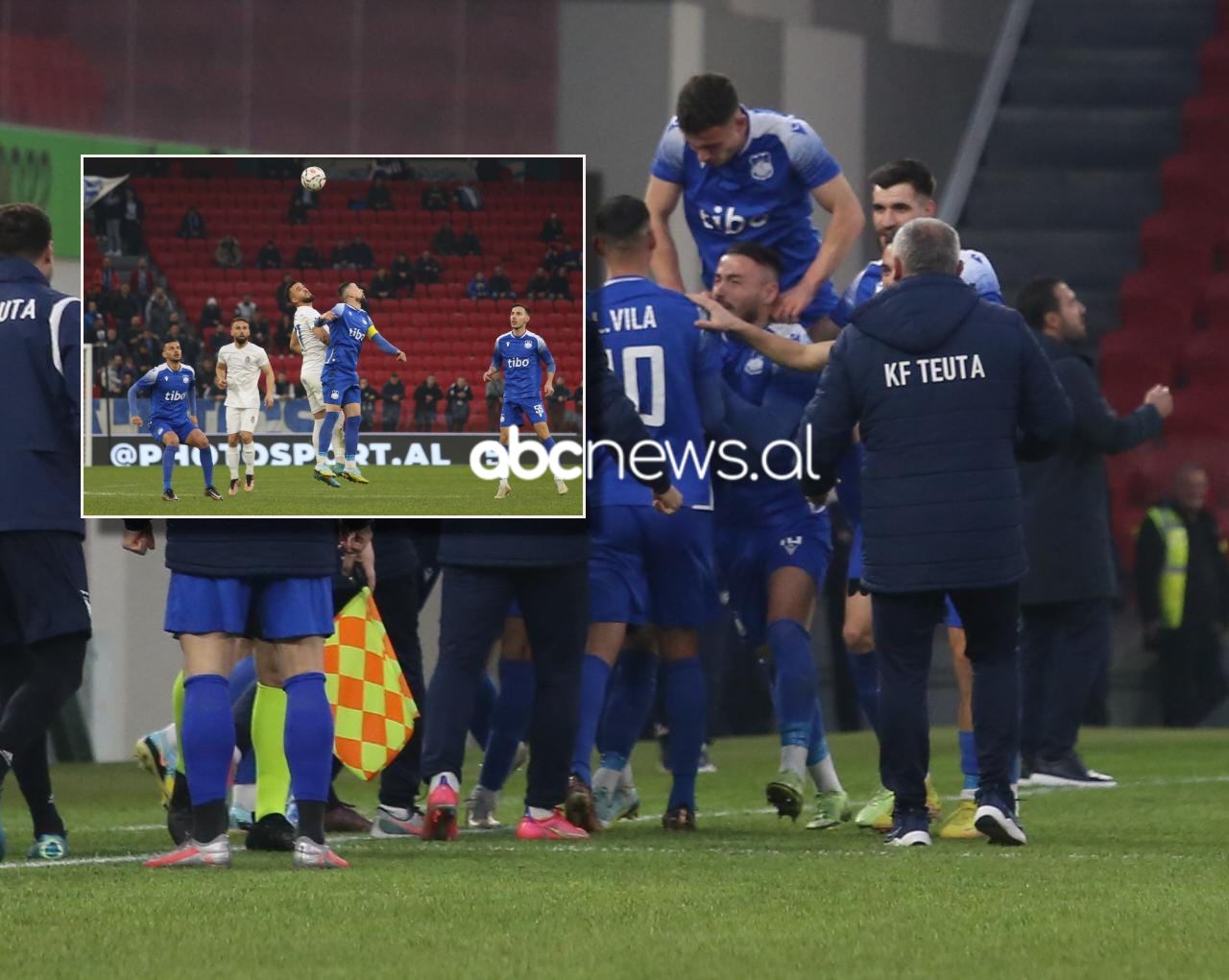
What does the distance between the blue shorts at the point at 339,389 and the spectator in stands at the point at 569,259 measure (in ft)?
1.77

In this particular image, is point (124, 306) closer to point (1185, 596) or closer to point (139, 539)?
point (139, 539)

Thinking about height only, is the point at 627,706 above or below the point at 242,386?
below

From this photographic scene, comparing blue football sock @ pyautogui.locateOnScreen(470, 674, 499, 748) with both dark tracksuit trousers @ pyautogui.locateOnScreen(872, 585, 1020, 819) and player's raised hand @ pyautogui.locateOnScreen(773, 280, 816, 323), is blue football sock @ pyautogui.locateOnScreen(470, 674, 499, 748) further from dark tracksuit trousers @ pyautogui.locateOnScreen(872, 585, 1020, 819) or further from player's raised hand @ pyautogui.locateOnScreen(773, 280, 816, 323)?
dark tracksuit trousers @ pyautogui.locateOnScreen(872, 585, 1020, 819)

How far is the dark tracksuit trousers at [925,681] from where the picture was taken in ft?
21.2

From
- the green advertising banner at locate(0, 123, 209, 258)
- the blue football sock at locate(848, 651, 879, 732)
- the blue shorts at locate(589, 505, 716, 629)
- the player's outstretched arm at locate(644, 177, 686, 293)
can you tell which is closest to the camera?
the blue shorts at locate(589, 505, 716, 629)

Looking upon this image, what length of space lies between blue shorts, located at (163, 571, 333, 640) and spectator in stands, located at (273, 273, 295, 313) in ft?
2.10

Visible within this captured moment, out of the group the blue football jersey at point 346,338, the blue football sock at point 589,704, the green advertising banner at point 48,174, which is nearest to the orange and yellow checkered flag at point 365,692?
the blue football sock at point 589,704

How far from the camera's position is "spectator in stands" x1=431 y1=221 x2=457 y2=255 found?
19.0 feet

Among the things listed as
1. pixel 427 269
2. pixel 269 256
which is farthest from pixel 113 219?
pixel 427 269

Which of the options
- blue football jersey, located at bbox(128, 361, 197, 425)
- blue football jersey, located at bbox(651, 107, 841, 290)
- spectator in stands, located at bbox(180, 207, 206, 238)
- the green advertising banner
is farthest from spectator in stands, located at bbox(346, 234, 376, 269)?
the green advertising banner

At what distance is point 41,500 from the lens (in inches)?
252

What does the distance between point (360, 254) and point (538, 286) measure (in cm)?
40

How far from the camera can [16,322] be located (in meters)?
6.42

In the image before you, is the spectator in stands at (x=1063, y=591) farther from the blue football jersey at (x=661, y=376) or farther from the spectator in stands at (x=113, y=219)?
the spectator in stands at (x=113, y=219)
